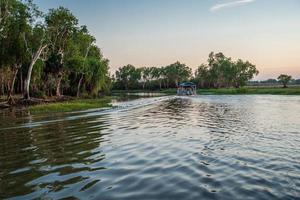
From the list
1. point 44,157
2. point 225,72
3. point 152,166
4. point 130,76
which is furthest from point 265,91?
point 130,76

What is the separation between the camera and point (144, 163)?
1077cm

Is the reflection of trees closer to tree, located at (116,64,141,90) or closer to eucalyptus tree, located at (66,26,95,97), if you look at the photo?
eucalyptus tree, located at (66,26,95,97)

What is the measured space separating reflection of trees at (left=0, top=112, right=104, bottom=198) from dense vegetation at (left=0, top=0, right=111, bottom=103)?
26.8 m

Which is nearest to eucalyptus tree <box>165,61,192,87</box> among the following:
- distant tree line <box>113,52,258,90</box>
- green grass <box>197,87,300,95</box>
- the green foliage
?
distant tree line <box>113,52,258,90</box>

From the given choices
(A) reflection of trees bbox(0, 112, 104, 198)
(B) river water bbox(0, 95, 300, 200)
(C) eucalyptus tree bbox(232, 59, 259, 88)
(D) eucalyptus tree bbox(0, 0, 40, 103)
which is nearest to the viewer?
(B) river water bbox(0, 95, 300, 200)

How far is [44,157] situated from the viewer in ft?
39.4

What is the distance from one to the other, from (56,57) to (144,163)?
52693 mm

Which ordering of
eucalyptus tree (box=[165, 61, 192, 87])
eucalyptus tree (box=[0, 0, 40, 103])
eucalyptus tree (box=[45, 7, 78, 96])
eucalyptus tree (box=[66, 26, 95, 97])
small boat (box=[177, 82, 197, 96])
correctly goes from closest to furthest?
eucalyptus tree (box=[0, 0, 40, 103])
eucalyptus tree (box=[45, 7, 78, 96])
eucalyptus tree (box=[66, 26, 95, 97])
small boat (box=[177, 82, 197, 96])
eucalyptus tree (box=[165, 61, 192, 87])

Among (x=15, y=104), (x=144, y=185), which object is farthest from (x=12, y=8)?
(x=144, y=185)

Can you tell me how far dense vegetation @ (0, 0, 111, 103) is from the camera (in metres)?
45.3

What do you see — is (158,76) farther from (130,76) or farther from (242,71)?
(242,71)

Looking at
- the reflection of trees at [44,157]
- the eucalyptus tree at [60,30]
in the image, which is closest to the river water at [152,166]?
the reflection of trees at [44,157]

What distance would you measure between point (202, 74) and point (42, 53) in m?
118

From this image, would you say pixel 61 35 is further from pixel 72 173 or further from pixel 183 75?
pixel 183 75
